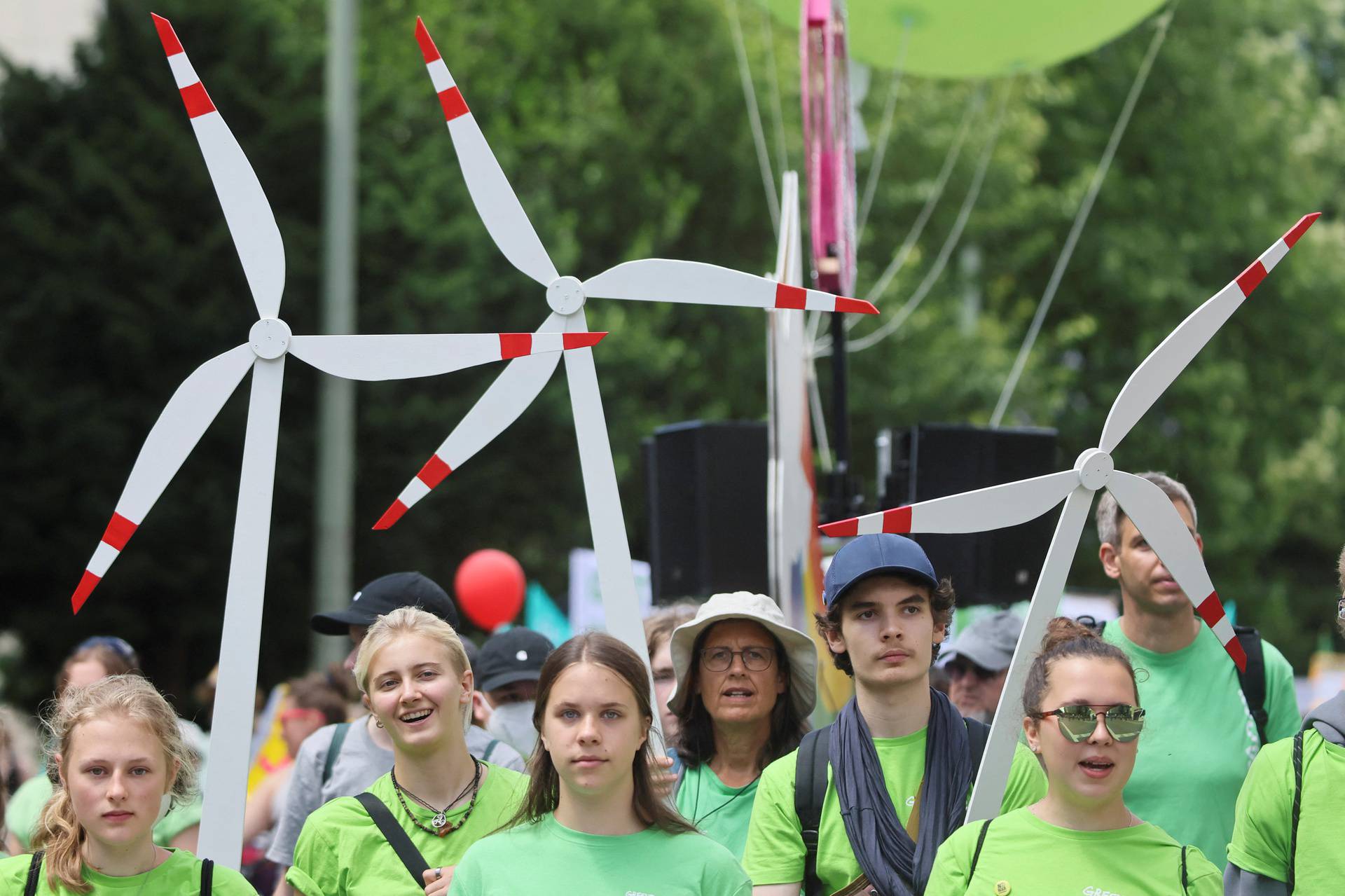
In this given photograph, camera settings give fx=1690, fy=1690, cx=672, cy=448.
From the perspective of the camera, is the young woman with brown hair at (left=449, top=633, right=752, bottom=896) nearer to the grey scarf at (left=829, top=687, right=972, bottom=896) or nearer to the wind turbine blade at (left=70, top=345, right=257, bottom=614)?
the grey scarf at (left=829, top=687, right=972, bottom=896)

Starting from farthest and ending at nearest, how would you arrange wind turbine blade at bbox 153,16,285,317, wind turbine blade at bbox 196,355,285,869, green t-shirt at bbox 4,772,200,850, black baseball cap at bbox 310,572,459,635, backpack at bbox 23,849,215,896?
1. green t-shirt at bbox 4,772,200,850
2. black baseball cap at bbox 310,572,459,635
3. wind turbine blade at bbox 153,16,285,317
4. wind turbine blade at bbox 196,355,285,869
5. backpack at bbox 23,849,215,896

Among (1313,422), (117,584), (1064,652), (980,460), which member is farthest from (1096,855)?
(1313,422)

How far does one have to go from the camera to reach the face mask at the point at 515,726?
5172 millimetres

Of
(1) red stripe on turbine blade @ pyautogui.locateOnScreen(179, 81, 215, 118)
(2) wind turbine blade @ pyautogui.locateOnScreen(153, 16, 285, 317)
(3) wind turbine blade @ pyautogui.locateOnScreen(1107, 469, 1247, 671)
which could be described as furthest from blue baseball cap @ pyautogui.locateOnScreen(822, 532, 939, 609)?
(1) red stripe on turbine blade @ pyautogui.locateOnScreen(179, 81, 215, 118)

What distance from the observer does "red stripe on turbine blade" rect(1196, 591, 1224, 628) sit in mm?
3804

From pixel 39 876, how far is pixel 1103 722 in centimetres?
207

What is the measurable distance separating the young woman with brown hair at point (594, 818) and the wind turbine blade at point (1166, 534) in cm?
126

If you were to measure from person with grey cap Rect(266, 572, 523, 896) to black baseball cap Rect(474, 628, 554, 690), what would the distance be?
656 millimetres

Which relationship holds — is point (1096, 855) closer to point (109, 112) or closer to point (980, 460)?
point (980, 460)

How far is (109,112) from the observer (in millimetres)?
15656

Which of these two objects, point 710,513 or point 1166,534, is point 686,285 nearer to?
point 1166,534

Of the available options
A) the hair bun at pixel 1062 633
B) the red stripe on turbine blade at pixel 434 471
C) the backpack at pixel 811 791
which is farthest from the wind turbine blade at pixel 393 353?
the hair bun at pixel 1062 633

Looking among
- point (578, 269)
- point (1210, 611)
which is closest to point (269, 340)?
point (1210, 611)

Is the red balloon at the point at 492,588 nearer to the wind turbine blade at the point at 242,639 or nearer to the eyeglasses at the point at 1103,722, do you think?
the wind turbine blade at the point at 242,639
